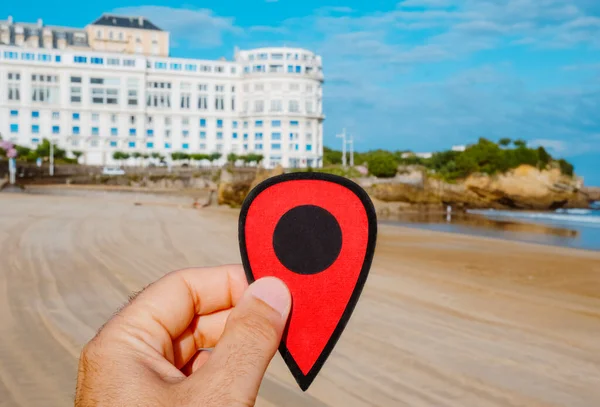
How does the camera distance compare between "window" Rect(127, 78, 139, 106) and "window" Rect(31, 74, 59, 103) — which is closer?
"window" Rect(31, 74, 59, 103)

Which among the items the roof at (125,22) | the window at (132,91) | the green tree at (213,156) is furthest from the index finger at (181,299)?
the roof at (125,22)

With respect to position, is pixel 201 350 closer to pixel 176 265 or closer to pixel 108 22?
pixel 176 265

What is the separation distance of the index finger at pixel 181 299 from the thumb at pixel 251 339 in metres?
0.14

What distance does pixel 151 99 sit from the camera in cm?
8506

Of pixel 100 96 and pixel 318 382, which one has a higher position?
pixel 100 96

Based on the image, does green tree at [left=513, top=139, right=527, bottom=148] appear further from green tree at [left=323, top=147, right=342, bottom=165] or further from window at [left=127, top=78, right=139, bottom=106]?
window at [left=127, top=78, right=139, bottom=106]

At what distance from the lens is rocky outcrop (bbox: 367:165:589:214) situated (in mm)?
52438

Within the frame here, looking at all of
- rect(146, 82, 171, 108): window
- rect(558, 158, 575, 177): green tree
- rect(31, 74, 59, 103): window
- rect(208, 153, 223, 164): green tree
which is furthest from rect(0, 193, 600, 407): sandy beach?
rect(146, 82, 171, 108): window

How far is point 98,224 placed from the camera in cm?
1634

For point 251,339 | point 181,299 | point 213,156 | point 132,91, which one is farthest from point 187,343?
point 132,91

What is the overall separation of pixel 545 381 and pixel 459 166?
193ft

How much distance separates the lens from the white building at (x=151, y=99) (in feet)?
263

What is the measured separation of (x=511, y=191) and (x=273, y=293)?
58.0 meters

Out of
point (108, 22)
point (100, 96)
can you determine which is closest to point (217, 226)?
point (100, 96)
